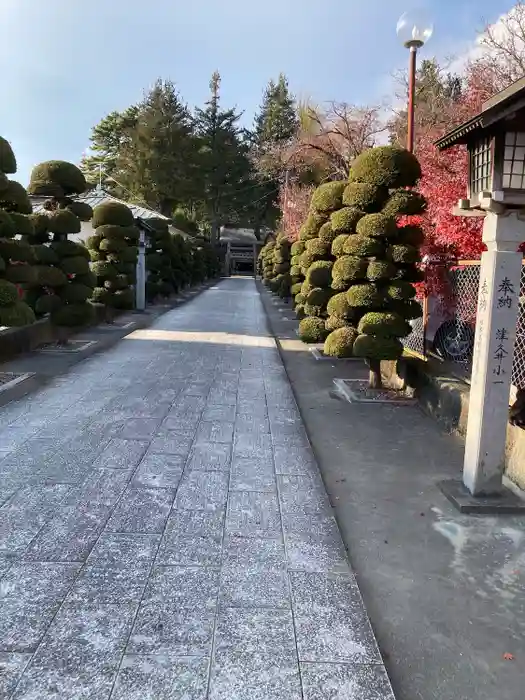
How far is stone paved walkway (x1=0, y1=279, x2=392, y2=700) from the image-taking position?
2482 mm

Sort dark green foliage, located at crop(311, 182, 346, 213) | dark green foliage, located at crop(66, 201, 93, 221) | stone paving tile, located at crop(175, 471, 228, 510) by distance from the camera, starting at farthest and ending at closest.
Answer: dark green foliage, located at crop(66, 201, 93, 221) < dark green foliage, located at crop(311, 182, 346, 213) < stone paving tile, located at crop(175, 471, 228, 510)

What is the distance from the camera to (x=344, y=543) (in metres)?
3.77

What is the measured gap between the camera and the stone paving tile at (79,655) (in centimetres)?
236

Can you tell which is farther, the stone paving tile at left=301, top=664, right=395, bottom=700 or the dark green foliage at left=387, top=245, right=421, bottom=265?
the dark green foliage at left=387, top=245, right=421, bottom=265

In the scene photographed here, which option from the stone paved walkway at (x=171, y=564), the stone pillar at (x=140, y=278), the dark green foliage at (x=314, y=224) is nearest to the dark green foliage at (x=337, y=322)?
the stone paved walkway at (x=171, y=564)

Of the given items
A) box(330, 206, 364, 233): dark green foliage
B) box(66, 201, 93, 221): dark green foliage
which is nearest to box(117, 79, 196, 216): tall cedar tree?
box(66, 201, 93, 221): dark green foliage

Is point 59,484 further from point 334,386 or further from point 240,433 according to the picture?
point 334,386

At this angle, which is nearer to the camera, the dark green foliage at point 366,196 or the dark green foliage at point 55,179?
the dark green foliage at point 366,196

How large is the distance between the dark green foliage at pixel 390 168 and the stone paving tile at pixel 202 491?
4166 mm

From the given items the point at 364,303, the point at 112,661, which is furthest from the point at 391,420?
the point at 112,661

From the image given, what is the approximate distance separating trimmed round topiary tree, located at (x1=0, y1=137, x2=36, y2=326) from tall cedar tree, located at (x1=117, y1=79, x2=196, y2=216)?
38640mm

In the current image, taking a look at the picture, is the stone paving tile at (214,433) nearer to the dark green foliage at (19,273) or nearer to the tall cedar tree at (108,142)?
the dark green foliage at (19,273)

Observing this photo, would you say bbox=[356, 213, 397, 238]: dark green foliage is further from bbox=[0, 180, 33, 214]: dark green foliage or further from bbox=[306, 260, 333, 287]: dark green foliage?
bbox=[0, 180, 33, 214]: dark green foliage

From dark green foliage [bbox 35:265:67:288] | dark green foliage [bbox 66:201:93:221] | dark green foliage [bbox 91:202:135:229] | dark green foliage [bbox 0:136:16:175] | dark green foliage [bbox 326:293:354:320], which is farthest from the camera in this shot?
dark green foliage [bbox 91:202:135:229]
